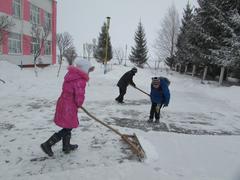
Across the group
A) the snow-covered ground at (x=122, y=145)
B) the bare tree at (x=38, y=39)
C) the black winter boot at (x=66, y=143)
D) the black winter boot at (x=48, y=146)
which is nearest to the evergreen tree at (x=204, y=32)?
the snow-covered ground at (x=122, y=145)

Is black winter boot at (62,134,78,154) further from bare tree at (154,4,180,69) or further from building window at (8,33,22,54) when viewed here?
bare tree at (154,4,180,69)

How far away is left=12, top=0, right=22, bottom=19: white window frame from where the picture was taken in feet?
68.5

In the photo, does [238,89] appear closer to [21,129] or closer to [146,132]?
[146,132]

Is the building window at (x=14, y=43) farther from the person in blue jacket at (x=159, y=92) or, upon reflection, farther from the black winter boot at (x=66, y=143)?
the black winter boot at (x=66, y=143)

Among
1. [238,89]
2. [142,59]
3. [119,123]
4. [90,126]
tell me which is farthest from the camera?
[142,59]

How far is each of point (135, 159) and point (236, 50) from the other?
1123 centimetres

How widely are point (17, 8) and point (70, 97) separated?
20713 mm

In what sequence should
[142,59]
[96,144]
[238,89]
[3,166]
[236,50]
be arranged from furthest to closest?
[142,59] < [236,50] < [238,89] < [96,144] < [3,166]

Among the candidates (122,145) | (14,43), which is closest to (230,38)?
(122,145)

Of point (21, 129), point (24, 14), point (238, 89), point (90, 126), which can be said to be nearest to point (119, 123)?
point (90, 126)

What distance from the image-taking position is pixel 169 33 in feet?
117

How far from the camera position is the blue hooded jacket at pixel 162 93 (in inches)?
231

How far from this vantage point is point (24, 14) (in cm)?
2239

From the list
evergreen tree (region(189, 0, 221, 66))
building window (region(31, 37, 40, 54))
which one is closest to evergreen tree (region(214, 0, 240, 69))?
evergreen tree (region(189, 0, 221, 66))
